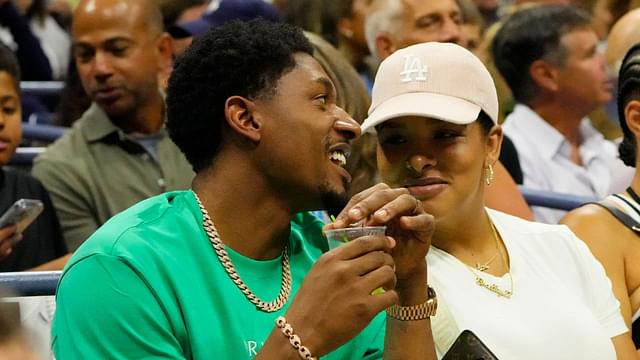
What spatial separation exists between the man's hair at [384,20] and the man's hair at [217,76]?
2.25 metres

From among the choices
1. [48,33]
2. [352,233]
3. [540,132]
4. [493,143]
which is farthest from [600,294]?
[48,33]

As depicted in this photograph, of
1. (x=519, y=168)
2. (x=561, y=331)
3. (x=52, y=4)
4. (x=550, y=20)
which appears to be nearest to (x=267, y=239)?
(x=561, y=331)

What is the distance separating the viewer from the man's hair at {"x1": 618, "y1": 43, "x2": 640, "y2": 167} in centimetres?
337

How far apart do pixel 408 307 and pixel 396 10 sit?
2566mm

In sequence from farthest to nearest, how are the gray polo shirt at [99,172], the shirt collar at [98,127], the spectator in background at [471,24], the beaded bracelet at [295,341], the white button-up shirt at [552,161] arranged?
the spectator in background at [471,24], the white button-up shirt at [552,161], the shirt collar at [98,127], the gray polo shirt at [99,172], the beaded bracelet at [295,341]

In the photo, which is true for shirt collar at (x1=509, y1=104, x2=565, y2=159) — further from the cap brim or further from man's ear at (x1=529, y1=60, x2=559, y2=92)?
the cap brim

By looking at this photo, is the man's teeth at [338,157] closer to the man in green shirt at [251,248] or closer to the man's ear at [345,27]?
the man in green shirt at [251,248]

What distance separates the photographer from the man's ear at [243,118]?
8.29 feet

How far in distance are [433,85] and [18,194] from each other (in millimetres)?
1760

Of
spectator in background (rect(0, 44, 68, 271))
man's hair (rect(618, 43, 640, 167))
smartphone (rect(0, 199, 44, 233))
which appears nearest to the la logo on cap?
man's hair (rect(618, 43, 640, 167))

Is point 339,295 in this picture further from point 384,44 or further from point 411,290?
point 384,44

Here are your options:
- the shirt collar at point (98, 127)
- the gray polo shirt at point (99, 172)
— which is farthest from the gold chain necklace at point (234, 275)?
the shirt collar at point (98, 127)

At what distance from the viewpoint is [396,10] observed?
16.0 ft

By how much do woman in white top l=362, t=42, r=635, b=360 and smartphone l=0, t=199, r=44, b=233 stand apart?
1.21 metres
